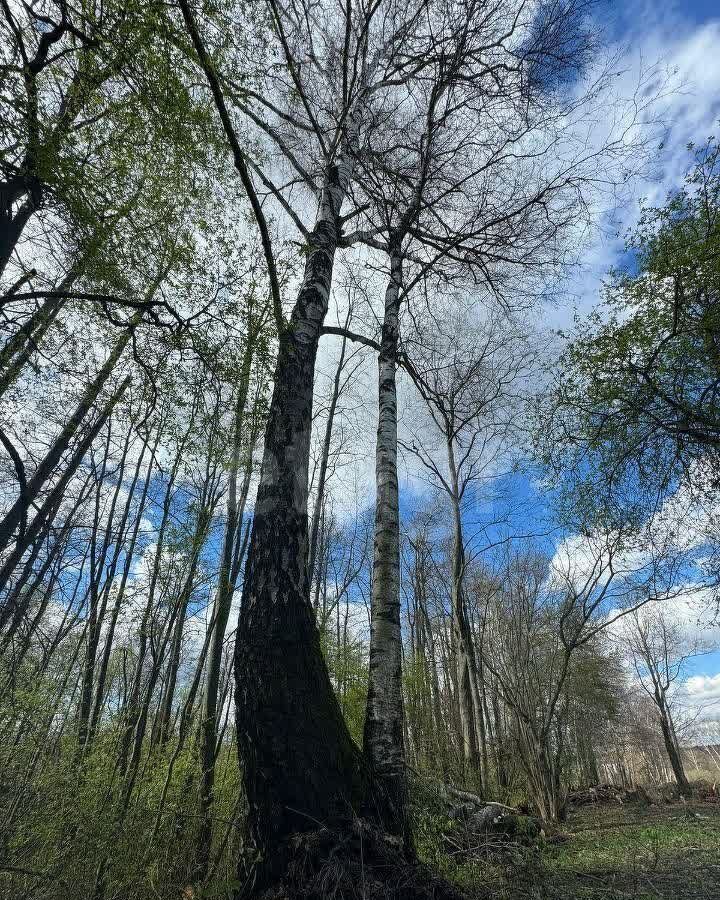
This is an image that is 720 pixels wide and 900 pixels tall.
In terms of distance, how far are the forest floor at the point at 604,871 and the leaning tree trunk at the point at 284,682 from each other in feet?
3.10

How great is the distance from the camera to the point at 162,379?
4500 mm

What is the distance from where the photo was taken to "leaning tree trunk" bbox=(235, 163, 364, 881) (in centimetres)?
195

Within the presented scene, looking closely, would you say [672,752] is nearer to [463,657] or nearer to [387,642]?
[463,657]

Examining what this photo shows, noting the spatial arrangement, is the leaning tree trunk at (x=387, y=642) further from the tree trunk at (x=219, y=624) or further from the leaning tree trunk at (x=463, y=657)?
the leaning tree trunk at (x=463, y=657)

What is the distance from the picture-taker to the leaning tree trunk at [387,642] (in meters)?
2.38

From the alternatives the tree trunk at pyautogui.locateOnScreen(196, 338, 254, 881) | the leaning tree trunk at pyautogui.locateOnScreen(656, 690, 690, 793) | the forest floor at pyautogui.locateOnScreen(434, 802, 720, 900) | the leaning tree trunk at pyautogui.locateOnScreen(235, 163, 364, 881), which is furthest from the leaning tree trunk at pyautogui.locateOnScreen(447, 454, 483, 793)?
the leaning tree trunk at pyautogui.locateOnScreen(656, 690, 690, 793)

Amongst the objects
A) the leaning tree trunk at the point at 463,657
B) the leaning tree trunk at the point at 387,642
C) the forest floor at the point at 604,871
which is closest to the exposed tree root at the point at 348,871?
the leaning tree trunk at the point at 387,642

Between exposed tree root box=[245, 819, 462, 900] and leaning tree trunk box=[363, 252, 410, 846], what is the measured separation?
0.36 metres

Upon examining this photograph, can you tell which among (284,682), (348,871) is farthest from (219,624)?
(348,871)

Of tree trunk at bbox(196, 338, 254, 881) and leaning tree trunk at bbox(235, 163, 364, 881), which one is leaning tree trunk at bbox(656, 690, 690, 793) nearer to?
tree trunk at bbox(196, 338, 254, 881)

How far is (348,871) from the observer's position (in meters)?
1.71

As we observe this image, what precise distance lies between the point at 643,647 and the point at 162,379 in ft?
Answer: 76.9

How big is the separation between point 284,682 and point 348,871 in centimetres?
77

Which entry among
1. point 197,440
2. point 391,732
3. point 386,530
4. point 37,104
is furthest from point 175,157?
point 391,732
